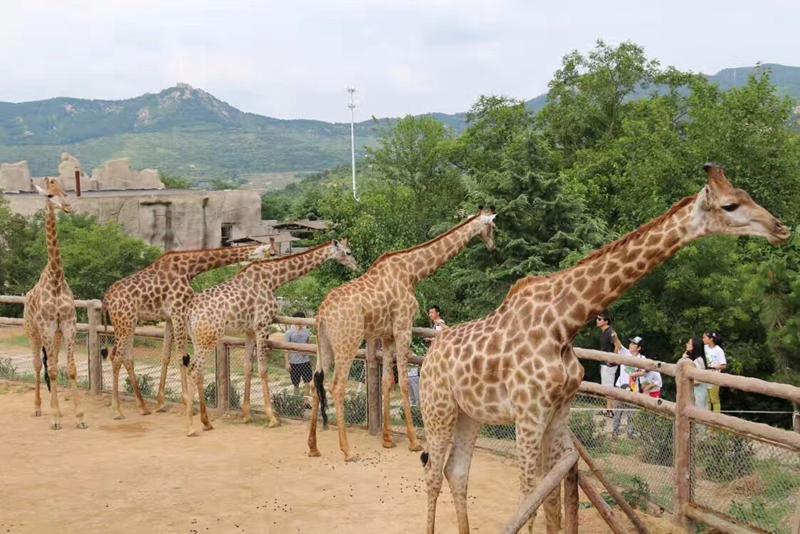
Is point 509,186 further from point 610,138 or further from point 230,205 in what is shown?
point 230,205

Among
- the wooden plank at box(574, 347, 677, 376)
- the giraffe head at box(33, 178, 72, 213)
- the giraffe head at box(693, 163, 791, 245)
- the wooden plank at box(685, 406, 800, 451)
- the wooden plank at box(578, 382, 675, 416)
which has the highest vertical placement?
the giraffe head at box(33, 178, 72, 213)

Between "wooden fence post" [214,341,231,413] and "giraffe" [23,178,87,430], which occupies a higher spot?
"giraffe" [23,178,87,430]

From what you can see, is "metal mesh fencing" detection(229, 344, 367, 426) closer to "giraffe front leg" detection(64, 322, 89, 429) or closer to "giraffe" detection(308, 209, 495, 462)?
"giraffe" detection(308, 209, 495, 462)

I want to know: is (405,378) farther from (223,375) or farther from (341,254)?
(223,375)

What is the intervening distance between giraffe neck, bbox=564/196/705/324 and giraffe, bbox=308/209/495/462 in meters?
3.29

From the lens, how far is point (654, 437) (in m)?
6.82

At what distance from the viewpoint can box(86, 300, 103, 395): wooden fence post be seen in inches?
441

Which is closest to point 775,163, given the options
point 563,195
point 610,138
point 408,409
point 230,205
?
point 563,195

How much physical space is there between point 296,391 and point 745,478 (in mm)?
5503

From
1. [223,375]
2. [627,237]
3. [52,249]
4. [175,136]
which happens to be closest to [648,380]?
[627,237]

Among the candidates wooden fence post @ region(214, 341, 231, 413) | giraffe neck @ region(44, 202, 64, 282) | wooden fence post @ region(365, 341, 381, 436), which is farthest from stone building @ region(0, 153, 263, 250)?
wooden fence post @ region(365, 341, 381, 436)

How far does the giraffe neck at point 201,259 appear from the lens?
10.1m

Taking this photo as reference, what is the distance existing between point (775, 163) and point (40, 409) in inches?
632

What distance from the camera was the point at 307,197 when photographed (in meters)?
57.4
